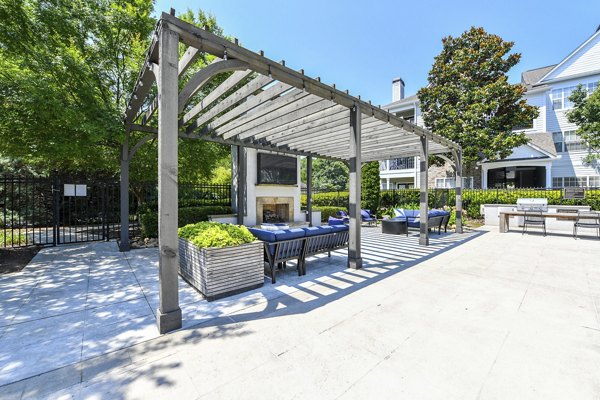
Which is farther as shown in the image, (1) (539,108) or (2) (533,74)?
(2) (533,74)

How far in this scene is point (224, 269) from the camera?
373 cm

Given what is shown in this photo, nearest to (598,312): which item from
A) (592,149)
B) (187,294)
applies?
(187,294)

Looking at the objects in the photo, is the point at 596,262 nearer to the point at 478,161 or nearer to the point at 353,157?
the point at 353,157

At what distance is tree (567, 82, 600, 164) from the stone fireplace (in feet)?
59.8

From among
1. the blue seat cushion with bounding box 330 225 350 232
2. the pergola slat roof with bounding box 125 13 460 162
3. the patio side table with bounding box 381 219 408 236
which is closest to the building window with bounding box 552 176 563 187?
the pergola slat roof with bounding box 125 13 460 162

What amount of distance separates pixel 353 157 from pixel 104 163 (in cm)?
927

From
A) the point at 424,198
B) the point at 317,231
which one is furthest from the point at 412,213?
the point at 317,231

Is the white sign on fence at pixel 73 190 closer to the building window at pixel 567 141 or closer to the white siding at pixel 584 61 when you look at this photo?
the building window at pixel 567 141

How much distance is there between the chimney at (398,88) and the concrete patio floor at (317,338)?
2482 cm

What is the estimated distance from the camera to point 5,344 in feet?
8.29

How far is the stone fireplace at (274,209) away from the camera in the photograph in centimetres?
985

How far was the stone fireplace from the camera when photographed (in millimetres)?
9854

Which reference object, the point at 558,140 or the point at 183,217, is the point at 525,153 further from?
the point at 183,217

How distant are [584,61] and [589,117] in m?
6.79
